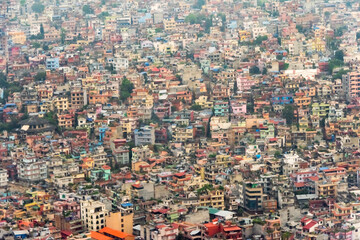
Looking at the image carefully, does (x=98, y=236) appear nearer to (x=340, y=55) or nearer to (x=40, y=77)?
(x=40, y=77)

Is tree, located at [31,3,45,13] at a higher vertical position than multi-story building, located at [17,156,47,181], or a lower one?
higher

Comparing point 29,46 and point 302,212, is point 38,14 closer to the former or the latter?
point 29,46

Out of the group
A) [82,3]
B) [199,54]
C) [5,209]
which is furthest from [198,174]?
[82,3]

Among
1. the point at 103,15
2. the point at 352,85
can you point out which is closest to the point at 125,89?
the point at 352,85

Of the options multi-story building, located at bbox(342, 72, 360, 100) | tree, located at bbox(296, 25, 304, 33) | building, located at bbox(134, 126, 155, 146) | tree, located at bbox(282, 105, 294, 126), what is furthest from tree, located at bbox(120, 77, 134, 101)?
tree, located at bbox(296, 25, 304, 33)

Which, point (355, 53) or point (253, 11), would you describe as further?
point (253, 11)

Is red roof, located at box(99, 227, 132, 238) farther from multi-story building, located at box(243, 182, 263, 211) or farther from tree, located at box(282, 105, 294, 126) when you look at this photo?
tree, located at box(282, 105, 294, 126)
